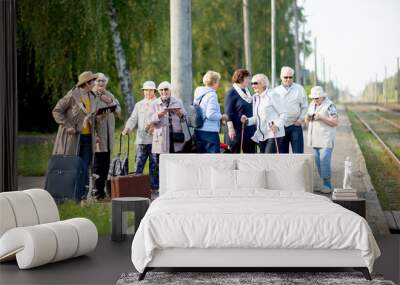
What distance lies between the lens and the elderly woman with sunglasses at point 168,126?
8875 millimetres

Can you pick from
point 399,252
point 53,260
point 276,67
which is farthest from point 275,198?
point 276,67

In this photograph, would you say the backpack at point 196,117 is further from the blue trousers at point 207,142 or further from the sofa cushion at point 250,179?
the sofa cushion at point 250,179

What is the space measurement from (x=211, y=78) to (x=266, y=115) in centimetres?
65

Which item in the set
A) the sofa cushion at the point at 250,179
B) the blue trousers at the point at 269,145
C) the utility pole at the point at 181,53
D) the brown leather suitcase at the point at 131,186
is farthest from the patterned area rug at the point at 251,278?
the utility pole at the point at 181,53

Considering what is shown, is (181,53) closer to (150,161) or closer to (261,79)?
(261,79)

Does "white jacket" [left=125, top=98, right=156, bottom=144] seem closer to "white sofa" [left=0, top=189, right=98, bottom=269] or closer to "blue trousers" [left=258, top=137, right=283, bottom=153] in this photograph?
"blue trousers" [left=258, top=137, right=283, bottom=153]

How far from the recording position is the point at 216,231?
6.10m

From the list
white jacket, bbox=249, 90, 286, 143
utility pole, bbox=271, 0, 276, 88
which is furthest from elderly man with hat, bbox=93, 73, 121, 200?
utility pole, bbox=271, 0, 276, 88

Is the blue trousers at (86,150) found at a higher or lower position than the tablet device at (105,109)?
lower

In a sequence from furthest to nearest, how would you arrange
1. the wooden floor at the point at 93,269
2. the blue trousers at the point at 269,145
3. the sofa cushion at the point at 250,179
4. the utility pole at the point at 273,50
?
1. the utility pole at the point at 273,50
2. the blue trousers at the point at 269,145
3. the sofa cushion at the point at 250,179
4. the wooden floor at the point at 93,269

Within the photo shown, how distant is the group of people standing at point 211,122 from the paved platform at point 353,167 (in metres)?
0.11

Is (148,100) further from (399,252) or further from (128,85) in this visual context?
(399,252)

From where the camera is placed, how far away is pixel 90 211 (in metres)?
9.20

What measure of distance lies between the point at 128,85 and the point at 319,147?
218 cm
